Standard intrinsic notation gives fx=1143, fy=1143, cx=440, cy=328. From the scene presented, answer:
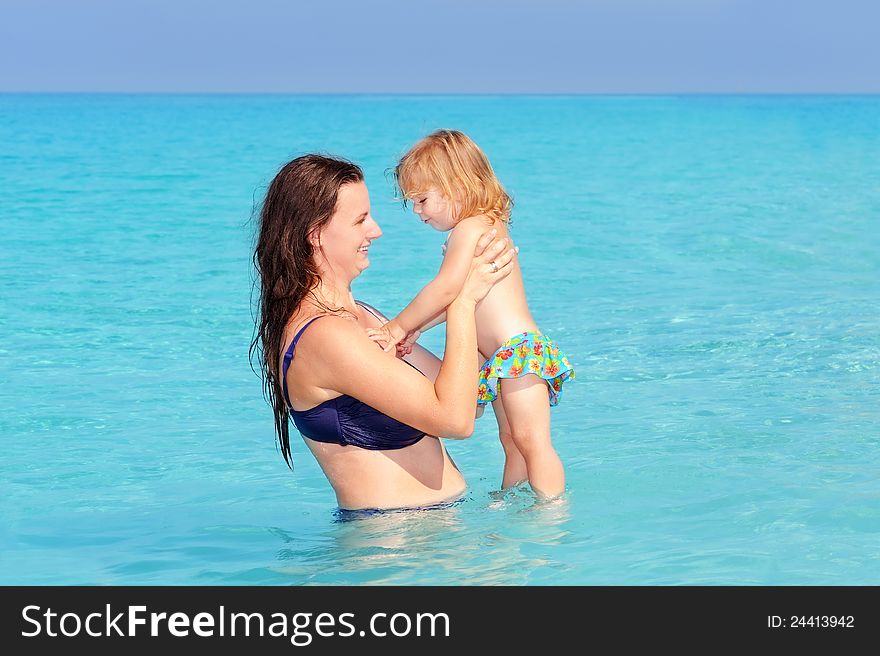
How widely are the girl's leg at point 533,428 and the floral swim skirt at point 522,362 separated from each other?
0.14ft

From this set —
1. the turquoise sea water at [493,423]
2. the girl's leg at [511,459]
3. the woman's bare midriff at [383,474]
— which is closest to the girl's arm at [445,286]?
the woman's bare midriff at [383,474]

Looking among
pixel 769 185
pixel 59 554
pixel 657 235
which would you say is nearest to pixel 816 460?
pixel 59 554

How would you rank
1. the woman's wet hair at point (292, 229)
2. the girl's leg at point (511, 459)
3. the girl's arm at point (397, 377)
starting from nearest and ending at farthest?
the girl's arm at point (397, 377) < the woman's wet hair at point (292, 229) < the girl's leg at point (511, 459)

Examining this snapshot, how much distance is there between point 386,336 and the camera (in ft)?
11.7

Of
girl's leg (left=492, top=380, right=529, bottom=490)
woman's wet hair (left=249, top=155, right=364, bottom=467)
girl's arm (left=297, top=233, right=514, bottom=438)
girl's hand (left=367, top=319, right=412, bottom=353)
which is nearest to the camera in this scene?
girl's arm (left=297, top=233, right=514, bottom=438)

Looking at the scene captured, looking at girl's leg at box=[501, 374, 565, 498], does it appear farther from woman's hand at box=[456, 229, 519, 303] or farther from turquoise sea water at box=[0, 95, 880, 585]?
woman's hand at box=[456, 229, 519, 303]

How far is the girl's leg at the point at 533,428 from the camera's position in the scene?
4.00 m

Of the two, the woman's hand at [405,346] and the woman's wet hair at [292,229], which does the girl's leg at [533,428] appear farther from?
the woman's wet hair at [292,229]

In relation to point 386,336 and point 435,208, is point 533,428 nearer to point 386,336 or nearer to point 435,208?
point 386,336

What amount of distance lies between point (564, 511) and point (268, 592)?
3.83ft

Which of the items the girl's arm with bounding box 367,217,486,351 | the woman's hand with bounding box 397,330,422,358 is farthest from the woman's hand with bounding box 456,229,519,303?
the woman's hand with bounding box 397,330,422,358

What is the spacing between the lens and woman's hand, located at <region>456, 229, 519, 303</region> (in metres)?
3.43

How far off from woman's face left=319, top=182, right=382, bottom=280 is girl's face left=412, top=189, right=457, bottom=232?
0.72 m

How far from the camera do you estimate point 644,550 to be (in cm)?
401
